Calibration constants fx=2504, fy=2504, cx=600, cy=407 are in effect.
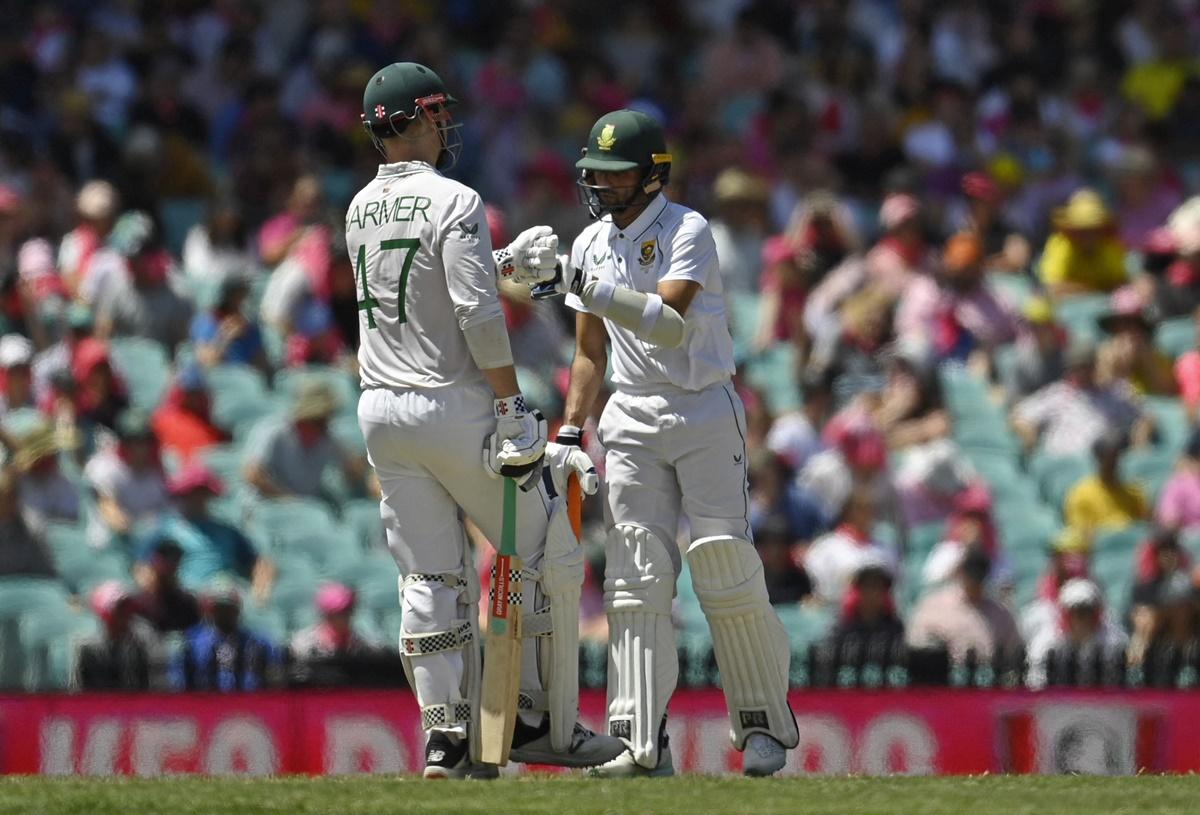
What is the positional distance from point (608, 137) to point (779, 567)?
458 cm

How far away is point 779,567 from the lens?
12836mm

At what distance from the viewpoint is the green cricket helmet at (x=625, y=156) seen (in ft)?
28.5

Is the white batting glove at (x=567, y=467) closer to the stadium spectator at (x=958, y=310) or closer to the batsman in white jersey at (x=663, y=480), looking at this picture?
the batsman in white jersey at (x=663, y=480)

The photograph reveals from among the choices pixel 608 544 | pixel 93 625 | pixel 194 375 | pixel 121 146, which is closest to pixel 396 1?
pixel 121 146

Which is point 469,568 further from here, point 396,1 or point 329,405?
point 396,1

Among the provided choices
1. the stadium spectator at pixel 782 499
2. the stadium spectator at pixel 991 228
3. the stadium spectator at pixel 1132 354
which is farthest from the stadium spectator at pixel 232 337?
the stadium spectator at pixel 1132 354

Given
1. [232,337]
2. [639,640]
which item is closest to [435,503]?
[639,640]

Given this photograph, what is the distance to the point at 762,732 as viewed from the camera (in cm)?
880

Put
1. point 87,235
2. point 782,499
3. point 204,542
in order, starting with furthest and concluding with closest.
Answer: point 87,235
point 782,499
point 204,542

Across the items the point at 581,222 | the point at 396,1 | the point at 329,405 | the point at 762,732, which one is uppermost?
the point at 396,1

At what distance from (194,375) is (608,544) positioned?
19.4 ft

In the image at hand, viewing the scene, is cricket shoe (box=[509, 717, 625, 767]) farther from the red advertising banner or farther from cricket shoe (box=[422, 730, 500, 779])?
the red advertising banner

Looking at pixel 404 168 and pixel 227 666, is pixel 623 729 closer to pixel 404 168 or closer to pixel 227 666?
pixel 404 168

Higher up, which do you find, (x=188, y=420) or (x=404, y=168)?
(x=188, y=420)
